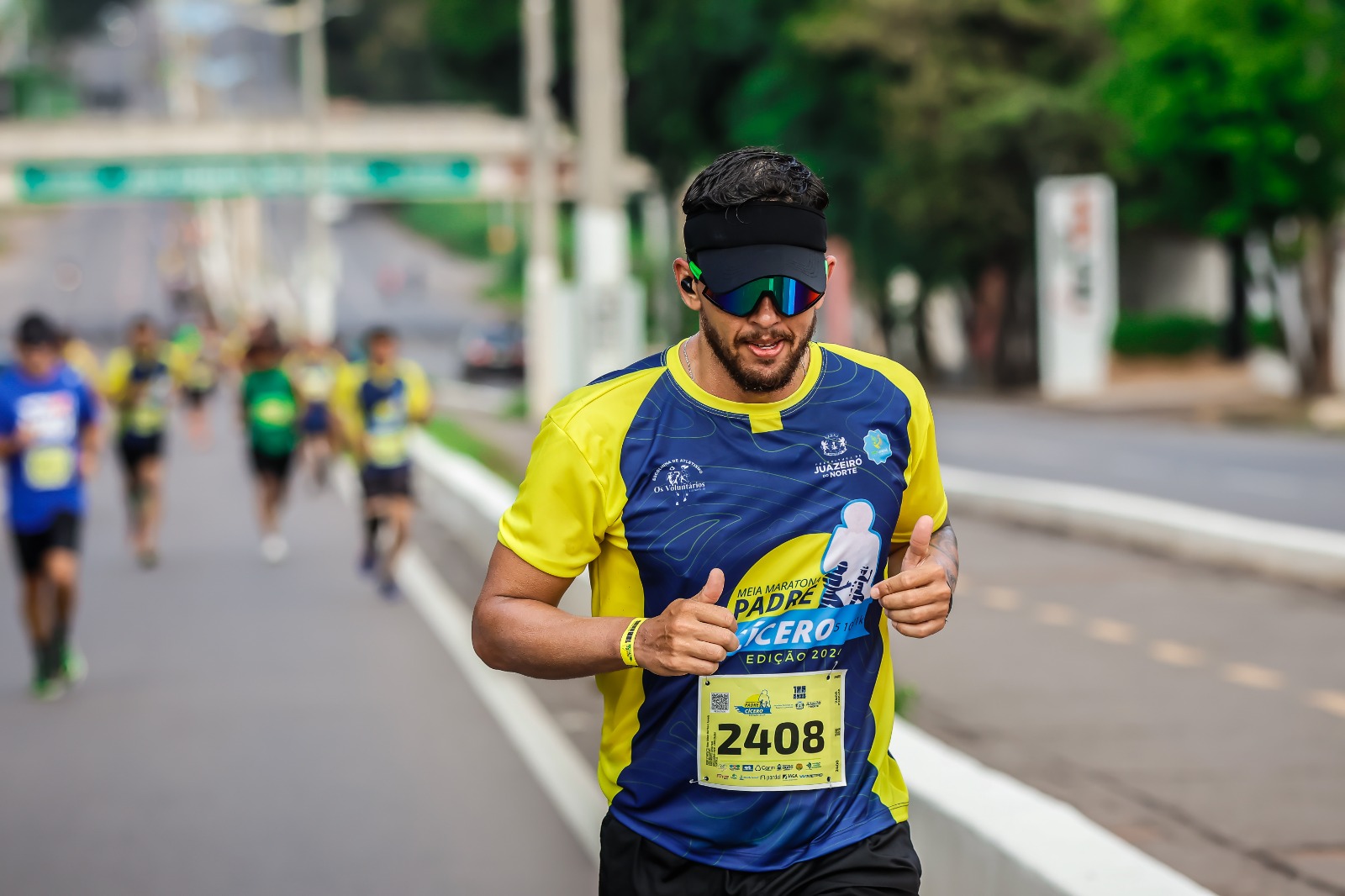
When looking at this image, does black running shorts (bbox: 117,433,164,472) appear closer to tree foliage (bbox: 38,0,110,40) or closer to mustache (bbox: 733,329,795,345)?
mustache (bbox: 733,329,795,345)

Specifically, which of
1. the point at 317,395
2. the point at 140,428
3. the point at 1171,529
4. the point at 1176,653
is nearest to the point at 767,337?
the point at 1176,653

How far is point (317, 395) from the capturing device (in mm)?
23172

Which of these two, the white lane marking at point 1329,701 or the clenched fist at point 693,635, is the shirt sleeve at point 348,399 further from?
the clenched fist at point 693,635

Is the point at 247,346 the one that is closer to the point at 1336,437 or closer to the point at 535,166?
the point at 535,166

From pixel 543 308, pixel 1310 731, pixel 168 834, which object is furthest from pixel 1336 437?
pixel 168 834

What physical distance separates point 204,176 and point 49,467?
77607 mm

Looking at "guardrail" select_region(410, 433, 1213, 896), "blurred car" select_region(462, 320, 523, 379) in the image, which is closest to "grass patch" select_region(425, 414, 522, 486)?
"guardrail" select_region(410, 433, 1213, 896)

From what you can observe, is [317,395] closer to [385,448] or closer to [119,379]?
[119,379]

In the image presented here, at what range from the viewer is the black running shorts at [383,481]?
48.3 feet

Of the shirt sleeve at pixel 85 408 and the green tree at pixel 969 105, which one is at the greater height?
the green tree at pixel 969 105

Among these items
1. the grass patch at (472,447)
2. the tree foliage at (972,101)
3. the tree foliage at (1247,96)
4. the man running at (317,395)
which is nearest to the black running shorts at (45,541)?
the grass patch at (472,447)

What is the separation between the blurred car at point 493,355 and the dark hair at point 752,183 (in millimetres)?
49848

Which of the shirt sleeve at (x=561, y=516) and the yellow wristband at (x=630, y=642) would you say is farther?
the shirt sleeve at (x=561, y=516)

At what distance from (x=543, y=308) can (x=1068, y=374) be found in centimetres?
2067
